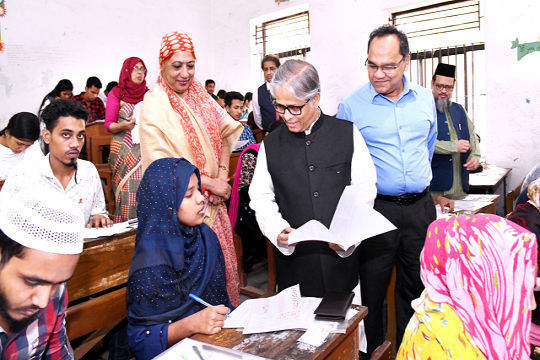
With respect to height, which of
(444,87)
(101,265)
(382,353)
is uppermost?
(444,87)

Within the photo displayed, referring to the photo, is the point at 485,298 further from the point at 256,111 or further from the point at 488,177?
the point at 256,111

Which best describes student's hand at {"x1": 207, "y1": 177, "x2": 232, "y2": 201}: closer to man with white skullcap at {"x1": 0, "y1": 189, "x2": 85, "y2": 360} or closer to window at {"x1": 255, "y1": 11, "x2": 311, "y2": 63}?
man with white skullcap at {"x1": 0, "y1": 189, "x2": 85, "y2": 360}

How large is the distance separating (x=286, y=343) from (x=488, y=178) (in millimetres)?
3540

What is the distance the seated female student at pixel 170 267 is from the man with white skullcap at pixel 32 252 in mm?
451

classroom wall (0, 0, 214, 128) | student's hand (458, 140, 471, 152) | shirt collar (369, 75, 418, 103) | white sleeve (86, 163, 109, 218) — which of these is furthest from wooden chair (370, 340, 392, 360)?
classroom wall (0, 0, 214, 128)

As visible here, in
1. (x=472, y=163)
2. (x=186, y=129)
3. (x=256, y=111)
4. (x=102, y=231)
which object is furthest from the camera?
(x=256, y=111)

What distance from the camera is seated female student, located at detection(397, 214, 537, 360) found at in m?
1.08

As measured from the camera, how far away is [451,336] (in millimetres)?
1081

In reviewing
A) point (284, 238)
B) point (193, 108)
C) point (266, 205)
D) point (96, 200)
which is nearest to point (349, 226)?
point (284, 238)

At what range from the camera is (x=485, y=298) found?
1.09 meters

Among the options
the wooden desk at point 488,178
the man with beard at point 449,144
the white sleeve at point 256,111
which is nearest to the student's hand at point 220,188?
the man with beard at point 449,144

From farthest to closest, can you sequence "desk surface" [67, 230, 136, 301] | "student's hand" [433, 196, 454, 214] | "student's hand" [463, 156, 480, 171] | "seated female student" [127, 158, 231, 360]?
"student's hand" [463, 156, 480, 171] < "student's hand" [433, 196, 454, 214] < "desk surface" [67, 230, 136, 301] < "seated female student" [127, 158, 231, 360]

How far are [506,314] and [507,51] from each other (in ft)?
14.9

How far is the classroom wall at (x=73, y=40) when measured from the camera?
5398 millimetres
